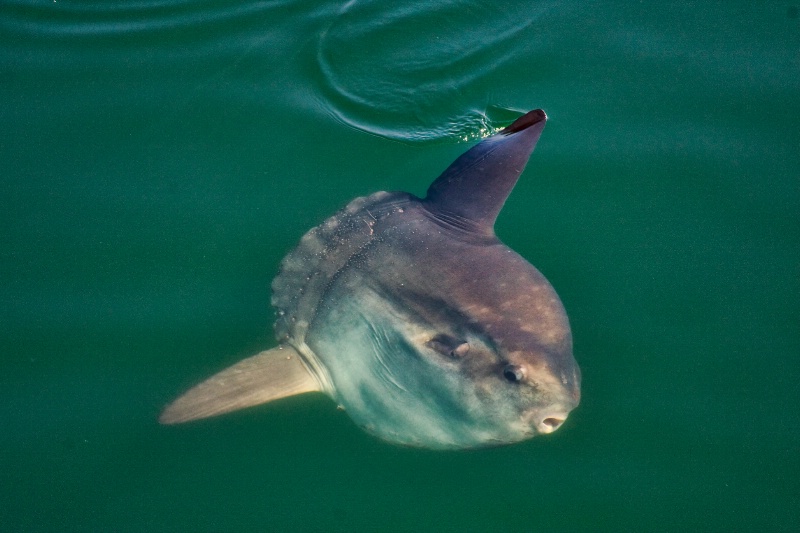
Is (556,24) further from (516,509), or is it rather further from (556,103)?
(516,509)

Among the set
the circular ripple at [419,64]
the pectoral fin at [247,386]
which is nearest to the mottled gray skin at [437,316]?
the pectoral fin at [247,386]

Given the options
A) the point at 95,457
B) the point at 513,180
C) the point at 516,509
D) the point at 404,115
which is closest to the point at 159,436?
the point at 95,457

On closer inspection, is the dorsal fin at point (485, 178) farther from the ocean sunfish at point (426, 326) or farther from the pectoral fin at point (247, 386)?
the pectoral fin at point (247, 386)

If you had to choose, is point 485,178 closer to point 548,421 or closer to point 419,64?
point 548,421

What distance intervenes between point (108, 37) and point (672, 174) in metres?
6.20

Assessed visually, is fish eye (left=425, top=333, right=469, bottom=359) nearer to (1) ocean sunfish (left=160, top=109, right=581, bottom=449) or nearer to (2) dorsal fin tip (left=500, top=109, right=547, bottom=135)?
(1) ocean sunfish (left=160, top=109, right=581, bottom=449)

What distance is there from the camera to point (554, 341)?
4.36 meters

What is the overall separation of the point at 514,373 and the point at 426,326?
0.78 m

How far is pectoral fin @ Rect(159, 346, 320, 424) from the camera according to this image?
4.80m

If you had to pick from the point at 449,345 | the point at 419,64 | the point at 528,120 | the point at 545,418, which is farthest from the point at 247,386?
the point at 419,64

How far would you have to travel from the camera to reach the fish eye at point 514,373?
164 inches

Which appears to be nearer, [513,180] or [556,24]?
[513,180]

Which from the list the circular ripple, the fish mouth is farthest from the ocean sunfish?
the circular ripple

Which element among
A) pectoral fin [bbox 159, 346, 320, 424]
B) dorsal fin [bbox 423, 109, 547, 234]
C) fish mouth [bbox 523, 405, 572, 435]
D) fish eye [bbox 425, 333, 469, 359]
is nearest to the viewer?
fish mouth [bbox 523, 405, 572, 435]
